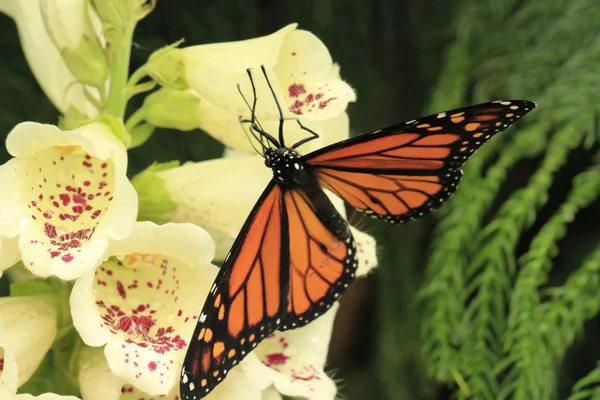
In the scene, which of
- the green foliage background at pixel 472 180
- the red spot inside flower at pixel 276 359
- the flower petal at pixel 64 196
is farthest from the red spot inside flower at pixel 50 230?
the green foliage background at pixel 472 180

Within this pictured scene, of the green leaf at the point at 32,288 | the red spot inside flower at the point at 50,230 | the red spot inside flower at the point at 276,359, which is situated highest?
the red spot inside flower at the point at 50,230

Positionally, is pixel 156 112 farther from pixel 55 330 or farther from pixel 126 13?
pixel 55 330

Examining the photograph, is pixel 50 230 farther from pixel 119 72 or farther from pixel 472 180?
pixel 472 180

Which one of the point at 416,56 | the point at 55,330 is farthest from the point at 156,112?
the point at 416,56

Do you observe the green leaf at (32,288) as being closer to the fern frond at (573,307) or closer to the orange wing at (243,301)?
the orange wing at (243,301)

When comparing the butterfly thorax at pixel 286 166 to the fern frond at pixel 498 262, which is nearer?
the butterfly thorax at pixel 286 166

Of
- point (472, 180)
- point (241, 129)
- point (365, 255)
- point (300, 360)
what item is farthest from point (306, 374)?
point (472, 180)
